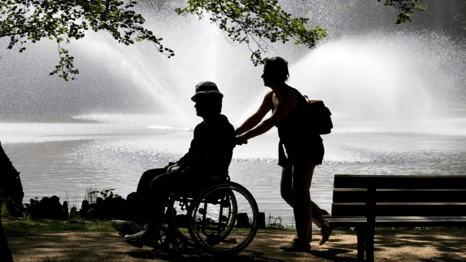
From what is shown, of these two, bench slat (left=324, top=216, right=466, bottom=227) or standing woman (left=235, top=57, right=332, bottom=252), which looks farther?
standing woman (left=235, top=57, right=332, bottom=252)

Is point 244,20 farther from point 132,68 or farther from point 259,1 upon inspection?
point 132,68

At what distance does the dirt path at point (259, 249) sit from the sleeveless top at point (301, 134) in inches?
31.9

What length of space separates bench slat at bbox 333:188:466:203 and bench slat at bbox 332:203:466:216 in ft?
0.11

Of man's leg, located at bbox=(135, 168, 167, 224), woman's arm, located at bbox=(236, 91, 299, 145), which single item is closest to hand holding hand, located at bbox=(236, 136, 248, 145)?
woman's arm, located at bbox=(236, 91, 299, 145)

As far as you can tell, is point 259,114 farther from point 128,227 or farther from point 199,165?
point 128,227

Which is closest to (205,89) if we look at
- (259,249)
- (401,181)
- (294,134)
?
(294,134)

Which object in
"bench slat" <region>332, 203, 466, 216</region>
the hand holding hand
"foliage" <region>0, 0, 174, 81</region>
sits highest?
"foliage" <region>0, 0, 174, 81</region>

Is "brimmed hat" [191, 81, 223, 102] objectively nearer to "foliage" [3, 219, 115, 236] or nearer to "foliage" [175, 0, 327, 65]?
"foliage" [3, 219, 115, 236]

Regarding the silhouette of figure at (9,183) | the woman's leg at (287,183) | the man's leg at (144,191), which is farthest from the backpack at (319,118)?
the silhouette of figure at (9,183)

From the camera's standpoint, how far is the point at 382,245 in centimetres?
555

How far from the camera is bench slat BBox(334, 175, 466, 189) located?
4375 millimetres

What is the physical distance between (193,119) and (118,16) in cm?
3180

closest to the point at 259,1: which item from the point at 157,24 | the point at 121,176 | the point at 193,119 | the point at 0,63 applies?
the point at 121,176

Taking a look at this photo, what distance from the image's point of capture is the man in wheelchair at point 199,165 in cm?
466
